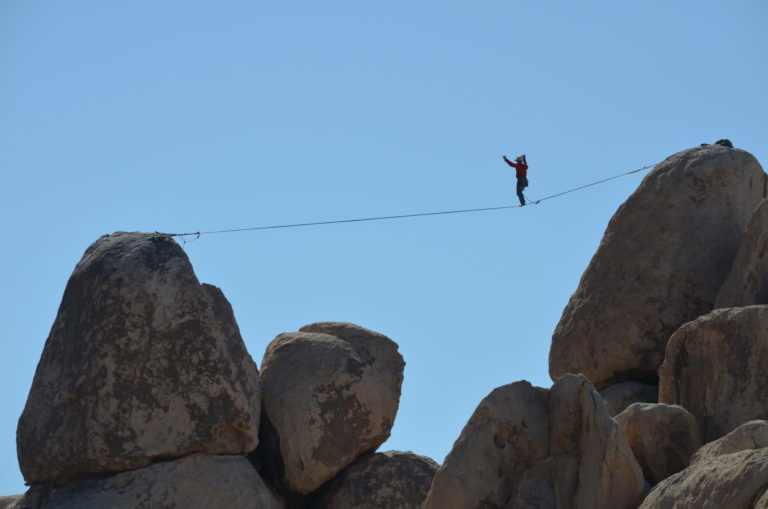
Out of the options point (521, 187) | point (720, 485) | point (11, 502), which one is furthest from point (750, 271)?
point (11, 502)

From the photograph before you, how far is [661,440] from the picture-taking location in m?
13.5

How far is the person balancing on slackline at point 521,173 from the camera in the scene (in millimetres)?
21391

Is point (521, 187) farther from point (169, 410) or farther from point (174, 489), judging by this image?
point (174, 489)

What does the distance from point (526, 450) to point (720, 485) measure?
3.11 metres

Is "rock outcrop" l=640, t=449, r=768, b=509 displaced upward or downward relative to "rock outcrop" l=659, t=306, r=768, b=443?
downward

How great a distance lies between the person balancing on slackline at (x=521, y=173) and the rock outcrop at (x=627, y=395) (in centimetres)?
502

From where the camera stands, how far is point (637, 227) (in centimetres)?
1766

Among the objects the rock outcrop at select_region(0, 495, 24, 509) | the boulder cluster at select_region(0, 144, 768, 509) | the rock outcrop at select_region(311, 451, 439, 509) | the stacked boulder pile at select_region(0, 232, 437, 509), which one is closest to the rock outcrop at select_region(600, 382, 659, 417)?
the boulder cluster at select_region(0, 144, 768, 509)

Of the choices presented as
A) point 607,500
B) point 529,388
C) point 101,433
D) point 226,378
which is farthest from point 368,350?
point 607,500

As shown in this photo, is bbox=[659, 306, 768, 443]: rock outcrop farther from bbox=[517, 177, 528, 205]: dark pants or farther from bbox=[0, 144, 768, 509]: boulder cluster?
bbox=[517, 177, 528, 205]: dark pants

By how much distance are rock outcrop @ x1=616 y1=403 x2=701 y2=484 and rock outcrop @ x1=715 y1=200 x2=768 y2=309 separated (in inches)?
94.1

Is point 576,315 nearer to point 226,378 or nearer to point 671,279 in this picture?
point 671,279

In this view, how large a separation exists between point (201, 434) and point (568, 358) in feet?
15.0

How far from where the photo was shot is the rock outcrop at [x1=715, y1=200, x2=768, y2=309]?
1548cm
